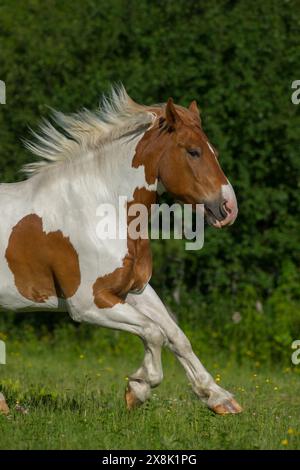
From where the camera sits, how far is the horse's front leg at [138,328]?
20.7 ft

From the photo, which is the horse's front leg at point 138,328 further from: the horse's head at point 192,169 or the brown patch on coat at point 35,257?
the horse's head at point 192,169

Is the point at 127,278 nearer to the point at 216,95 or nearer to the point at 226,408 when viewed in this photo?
the point at 226,408

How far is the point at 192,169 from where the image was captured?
640 centimetres

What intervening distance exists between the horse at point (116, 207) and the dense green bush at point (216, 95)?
425 cm

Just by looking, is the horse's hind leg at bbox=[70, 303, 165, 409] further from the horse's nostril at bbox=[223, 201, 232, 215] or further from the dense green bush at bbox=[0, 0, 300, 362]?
the dense green bush at bbox=[0, 0, 300, 362]

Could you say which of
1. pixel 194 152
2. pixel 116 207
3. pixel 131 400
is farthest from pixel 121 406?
pixel 194 152

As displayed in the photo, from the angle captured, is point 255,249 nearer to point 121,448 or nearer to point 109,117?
point 109,117

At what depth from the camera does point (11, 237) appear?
6.64m

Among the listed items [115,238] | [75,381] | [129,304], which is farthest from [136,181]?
[75,381]

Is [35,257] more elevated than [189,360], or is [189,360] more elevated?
[35,257]

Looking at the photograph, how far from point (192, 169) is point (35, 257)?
1218mm

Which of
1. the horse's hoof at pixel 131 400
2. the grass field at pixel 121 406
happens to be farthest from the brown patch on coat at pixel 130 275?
the grass field at pixel 121 406

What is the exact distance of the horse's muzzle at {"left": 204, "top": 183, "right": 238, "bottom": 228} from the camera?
20.6 ft
